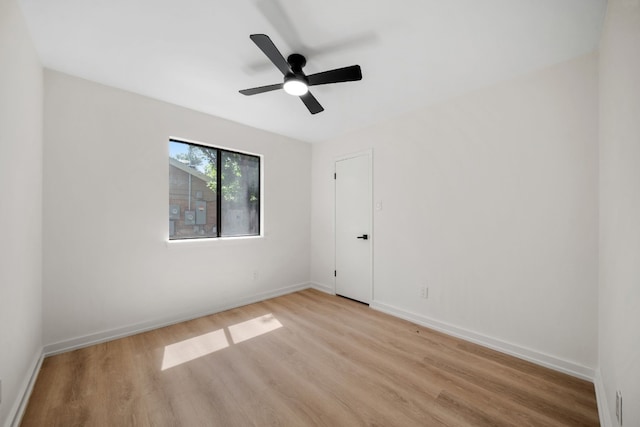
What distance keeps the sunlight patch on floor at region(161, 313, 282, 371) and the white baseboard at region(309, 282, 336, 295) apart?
121 centimetres

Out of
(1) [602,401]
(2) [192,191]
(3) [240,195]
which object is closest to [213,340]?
(2) [192,191]

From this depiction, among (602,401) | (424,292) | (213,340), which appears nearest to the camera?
(602,401)

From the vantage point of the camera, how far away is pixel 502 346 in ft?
7.52

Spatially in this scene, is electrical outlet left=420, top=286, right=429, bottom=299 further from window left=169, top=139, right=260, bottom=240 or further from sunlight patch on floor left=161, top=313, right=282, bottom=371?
window left=169, top=139, right=260, bottom=240

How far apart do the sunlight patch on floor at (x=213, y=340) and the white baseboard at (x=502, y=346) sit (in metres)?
1.60

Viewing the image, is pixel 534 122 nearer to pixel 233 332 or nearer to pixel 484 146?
pixel 484 146

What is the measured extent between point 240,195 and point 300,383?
2.55 meters

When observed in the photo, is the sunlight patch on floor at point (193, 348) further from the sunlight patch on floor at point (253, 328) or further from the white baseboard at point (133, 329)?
the white baseboard at point (133, 329)

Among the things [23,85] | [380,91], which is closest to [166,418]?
[23,85]

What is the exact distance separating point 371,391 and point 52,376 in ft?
8.11

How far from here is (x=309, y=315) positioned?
3104mm

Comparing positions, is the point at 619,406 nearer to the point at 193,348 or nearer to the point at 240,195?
the point at 193,348

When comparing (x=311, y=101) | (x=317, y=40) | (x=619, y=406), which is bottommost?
(x=619, y=406)

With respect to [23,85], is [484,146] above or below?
below
